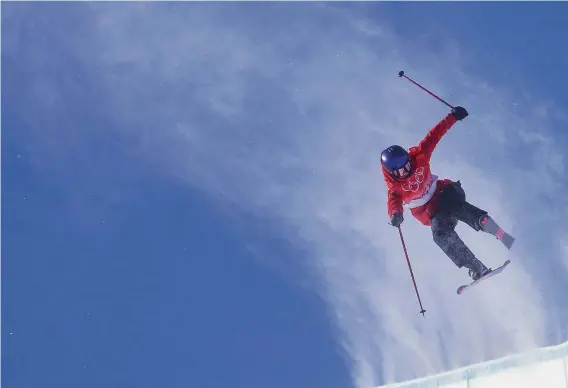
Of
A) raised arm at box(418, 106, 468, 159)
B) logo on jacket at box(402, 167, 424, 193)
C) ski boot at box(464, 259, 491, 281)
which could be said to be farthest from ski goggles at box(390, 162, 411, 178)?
ski boot at box(464, 259, 491, 281)

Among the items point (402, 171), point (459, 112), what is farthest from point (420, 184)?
point (459, 112)

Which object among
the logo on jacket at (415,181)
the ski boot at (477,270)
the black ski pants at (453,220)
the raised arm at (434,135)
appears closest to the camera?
the ski boot at (477,270)

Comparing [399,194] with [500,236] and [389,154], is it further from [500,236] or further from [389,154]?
[500,236]

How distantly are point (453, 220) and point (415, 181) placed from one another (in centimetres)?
94

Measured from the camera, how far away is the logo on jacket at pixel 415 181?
11758 mm

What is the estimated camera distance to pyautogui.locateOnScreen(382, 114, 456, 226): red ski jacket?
1177cm

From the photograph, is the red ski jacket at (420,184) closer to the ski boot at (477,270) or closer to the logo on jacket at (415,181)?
the logo on jacket at (415,181)

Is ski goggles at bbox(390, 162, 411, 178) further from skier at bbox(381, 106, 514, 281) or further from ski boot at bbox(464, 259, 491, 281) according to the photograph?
ski boot at bbox(464, 259, 491, 281)

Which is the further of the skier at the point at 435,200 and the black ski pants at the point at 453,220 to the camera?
the black ski pants at the point at 453,220

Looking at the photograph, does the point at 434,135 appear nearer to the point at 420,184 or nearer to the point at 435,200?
the point at 420,184

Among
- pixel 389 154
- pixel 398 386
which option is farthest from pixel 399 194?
pixel 398 386

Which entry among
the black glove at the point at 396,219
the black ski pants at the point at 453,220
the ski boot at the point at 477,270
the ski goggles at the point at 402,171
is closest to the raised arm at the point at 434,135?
the ski goggles at the point at 402,171

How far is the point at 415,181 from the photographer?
11.8m

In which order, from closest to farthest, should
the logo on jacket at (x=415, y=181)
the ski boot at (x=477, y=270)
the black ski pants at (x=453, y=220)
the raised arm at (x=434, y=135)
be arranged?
the ski boot at (x=477, y=270) < the black ski pants at (x=453, y=220) < the logo on jacket at (x=415, y=181) < the raised arm at (x=434, y=135)
